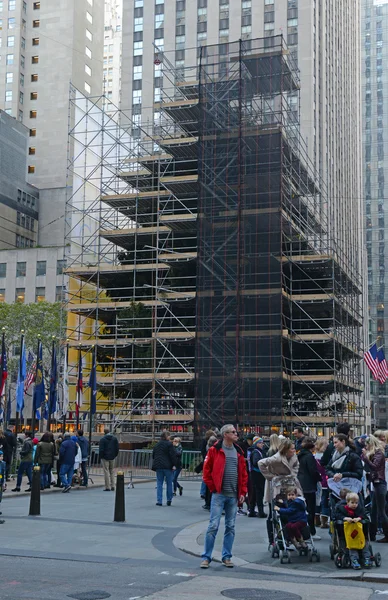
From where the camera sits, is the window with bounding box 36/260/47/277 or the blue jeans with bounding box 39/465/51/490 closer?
the blue jeans with bounding box 39/465/51/490

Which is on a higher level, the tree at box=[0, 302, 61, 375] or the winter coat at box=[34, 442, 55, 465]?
the tree at box=[0, 302, 61, 375]

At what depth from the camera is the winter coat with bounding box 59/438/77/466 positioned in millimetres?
21656

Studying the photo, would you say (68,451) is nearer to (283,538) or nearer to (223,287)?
(283,538)

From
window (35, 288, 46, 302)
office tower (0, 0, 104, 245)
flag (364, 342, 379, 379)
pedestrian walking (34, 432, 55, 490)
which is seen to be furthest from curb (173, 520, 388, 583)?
office tower (0, 0, 104, 245)

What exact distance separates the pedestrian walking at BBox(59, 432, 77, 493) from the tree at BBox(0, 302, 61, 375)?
1605 inches

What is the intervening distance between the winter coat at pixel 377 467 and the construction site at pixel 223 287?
2895 cm

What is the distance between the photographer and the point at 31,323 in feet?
210

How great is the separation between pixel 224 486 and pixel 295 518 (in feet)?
4.12

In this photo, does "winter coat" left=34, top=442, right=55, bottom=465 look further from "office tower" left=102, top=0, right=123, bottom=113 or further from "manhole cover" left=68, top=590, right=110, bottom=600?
"office tower" left=102, top=0, right=123, bottom=113

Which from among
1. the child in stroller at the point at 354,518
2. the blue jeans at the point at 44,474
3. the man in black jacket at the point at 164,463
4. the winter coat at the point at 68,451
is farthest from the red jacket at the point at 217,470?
the blue jeans at the point at 44,474

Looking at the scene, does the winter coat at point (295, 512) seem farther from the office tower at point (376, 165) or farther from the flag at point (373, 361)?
the office tower at point (376, 165)

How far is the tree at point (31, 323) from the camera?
62.9 m

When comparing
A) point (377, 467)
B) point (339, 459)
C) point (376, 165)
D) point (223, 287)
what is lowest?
point (377, 467)

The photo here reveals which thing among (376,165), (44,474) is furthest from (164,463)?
(376,165)
